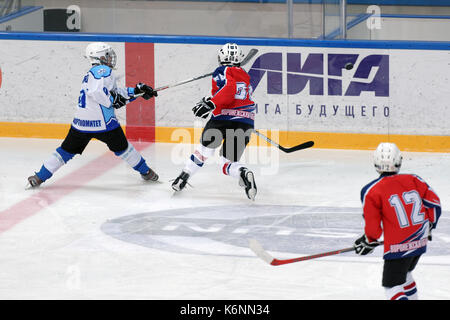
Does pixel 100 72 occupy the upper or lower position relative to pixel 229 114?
upper

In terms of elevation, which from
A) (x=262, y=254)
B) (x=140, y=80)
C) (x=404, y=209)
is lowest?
(x=262, y=254)

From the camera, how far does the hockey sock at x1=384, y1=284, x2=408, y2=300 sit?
12.7ft

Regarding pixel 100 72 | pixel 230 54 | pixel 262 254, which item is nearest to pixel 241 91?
pixel 230 54

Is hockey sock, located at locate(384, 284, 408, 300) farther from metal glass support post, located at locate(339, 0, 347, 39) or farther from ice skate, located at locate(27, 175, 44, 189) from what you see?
metal glass support post, located at locate(339, 0, 347, 39)

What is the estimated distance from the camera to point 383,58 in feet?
26.3

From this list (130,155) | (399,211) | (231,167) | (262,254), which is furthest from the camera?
(130,155)

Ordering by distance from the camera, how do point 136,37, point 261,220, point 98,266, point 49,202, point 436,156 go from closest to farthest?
point 98,266 → point 261,220 → point 49,202 → point 436,156 → point 136,37

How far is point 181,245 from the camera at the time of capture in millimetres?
5375

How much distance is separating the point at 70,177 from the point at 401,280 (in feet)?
12.6

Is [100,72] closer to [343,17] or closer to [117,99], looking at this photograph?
[117,99]

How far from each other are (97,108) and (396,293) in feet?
10.8

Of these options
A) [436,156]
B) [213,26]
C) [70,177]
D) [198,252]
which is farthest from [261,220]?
[213,26]

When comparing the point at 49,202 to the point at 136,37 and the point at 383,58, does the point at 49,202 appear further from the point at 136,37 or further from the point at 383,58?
the point at 383,58

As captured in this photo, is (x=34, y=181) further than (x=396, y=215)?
Yes
